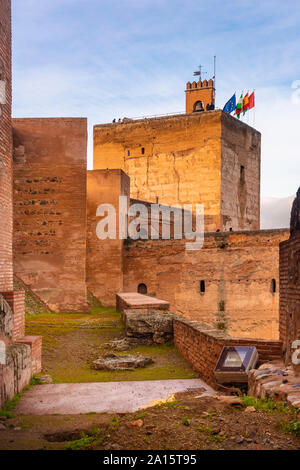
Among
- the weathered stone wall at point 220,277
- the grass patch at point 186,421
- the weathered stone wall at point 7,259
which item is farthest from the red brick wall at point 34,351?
the weathered stone wall at point 220,277

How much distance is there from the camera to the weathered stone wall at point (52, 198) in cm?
1472

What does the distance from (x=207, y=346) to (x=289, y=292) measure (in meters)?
1.57

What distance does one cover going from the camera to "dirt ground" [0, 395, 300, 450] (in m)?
3.36

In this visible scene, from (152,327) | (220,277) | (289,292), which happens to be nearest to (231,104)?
(220,277)

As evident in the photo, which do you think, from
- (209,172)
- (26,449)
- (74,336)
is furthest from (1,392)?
(209,172)

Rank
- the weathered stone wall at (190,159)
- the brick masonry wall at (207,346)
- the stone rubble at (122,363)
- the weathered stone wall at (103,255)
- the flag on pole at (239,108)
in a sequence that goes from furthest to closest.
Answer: the flag on pole at (239,108), the weathered stone wall at (190,159), the weathered stone wall at (103,255), the stone rubble at (122,363), the brick masonry wall at (207,346)

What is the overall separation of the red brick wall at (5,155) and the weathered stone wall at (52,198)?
7122 millimetres

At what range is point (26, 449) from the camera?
3557 millimetres

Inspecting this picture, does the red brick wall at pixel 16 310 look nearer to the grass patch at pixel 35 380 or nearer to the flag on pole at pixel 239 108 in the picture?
the grass patch at pixel 35 380

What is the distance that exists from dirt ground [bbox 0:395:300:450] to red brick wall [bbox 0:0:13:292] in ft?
11.0

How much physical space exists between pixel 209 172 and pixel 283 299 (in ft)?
74.7

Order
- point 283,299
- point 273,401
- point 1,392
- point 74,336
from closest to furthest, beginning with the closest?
1. point 273,401
2. point 1,392
3. point 283,299
4. point 74,336

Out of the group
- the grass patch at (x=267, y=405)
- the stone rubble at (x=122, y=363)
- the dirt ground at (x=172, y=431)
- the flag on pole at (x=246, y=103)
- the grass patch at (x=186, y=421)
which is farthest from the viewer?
the flag on pole at (x=246, y=103)
